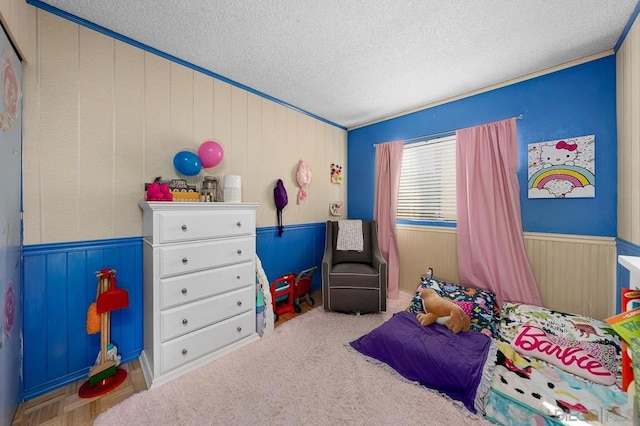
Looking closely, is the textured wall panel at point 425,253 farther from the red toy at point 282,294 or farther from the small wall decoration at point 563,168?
the red toy at point 282,294

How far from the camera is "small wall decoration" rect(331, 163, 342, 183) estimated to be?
3.91 meters

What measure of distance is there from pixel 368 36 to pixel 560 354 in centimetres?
281

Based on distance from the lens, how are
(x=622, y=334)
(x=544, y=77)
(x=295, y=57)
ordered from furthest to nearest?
1. (x=544, y=77)
2. (x=295, y=57)
3. (x=622, y=334)

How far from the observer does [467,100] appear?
9.40ft

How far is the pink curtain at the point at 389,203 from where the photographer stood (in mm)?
3426

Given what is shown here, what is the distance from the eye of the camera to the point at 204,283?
1968mm

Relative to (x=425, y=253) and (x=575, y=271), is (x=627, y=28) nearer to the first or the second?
(x=575, y=271)

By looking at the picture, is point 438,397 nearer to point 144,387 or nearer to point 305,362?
point 305,362

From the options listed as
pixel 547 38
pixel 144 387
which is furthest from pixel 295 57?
pixel 144 387

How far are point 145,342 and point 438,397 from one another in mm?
2395

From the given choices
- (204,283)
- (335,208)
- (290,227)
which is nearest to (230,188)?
(204,283)

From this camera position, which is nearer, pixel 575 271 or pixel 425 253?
pixel 575 271

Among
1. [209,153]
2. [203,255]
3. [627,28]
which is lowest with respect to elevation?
[203,255]

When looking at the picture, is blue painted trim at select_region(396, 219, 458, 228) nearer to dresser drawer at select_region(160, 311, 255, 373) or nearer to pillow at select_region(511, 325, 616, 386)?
A: pillow at select_region(511, 325, 616, 386)
